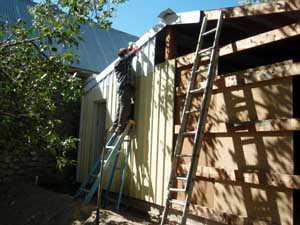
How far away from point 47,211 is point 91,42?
8.73 m

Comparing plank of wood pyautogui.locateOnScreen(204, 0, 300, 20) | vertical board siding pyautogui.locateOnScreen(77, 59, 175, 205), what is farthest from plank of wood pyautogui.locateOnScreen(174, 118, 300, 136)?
plank of wood pyautogui.locateOnScreen(204, 0, 300, 20)

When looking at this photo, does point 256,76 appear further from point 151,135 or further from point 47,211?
point 47,211

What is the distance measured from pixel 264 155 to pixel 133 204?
339 centimetres

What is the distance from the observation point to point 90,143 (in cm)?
988

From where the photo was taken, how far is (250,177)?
463 cm

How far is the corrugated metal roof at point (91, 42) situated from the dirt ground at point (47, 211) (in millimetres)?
4793

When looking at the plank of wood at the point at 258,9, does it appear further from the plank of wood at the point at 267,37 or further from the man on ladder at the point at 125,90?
the man on ladder at the point at 125,90

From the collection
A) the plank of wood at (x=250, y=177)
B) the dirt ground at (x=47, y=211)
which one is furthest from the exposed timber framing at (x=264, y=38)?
the dirt ground at (x=47, y=211)

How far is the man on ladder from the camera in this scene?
24.8 feet

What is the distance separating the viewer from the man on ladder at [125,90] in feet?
24.8

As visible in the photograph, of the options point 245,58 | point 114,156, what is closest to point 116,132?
point 114,156

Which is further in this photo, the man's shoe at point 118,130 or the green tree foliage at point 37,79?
the man's shoe at point 118,130

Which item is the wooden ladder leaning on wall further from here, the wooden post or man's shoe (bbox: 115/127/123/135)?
man's shoe (bbox: 115/127/123/135)

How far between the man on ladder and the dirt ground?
1.76 meters
